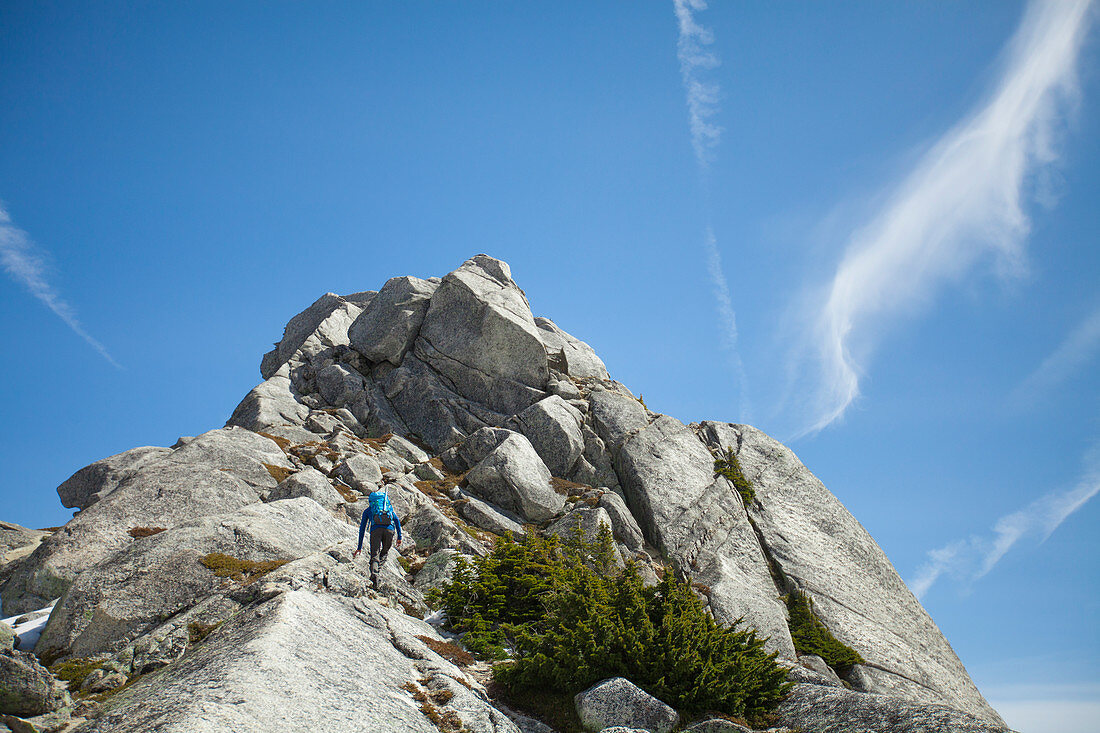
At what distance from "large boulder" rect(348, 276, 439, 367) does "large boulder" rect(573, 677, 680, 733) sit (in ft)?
128

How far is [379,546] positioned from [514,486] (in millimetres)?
16946

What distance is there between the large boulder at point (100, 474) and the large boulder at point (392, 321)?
57.4ft

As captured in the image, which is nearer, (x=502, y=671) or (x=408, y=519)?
(x=502, y=671)

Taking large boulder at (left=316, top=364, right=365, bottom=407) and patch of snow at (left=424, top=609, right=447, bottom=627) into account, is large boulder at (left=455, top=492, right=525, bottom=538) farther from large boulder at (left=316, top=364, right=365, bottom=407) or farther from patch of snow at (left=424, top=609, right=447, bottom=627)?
large boulder at (left=316, top=364, right=365, bottom=407)

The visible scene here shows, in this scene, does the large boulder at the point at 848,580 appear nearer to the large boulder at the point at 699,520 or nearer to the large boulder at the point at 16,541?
the large boulder at the point at 699,520

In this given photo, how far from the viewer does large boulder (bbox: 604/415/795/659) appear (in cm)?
3148

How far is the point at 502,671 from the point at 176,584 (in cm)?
897

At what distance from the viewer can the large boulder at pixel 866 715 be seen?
1089 centimetres

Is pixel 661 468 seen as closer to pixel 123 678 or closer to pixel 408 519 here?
pixel 408 519

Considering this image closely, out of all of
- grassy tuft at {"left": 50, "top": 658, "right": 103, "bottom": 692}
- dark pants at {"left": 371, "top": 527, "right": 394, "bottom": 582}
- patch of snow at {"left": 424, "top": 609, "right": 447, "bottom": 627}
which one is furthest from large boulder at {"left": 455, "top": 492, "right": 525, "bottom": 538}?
grassy tuft at {"left": 50, "top": 658, "right": 103, "bottom": 692}

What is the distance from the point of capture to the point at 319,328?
184 feet


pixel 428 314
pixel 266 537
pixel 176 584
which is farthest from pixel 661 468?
pixel 176 584

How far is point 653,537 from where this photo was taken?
36.7 m

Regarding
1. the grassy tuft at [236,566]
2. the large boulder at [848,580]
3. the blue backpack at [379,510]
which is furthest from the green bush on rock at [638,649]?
the large boulder at [848,580]
